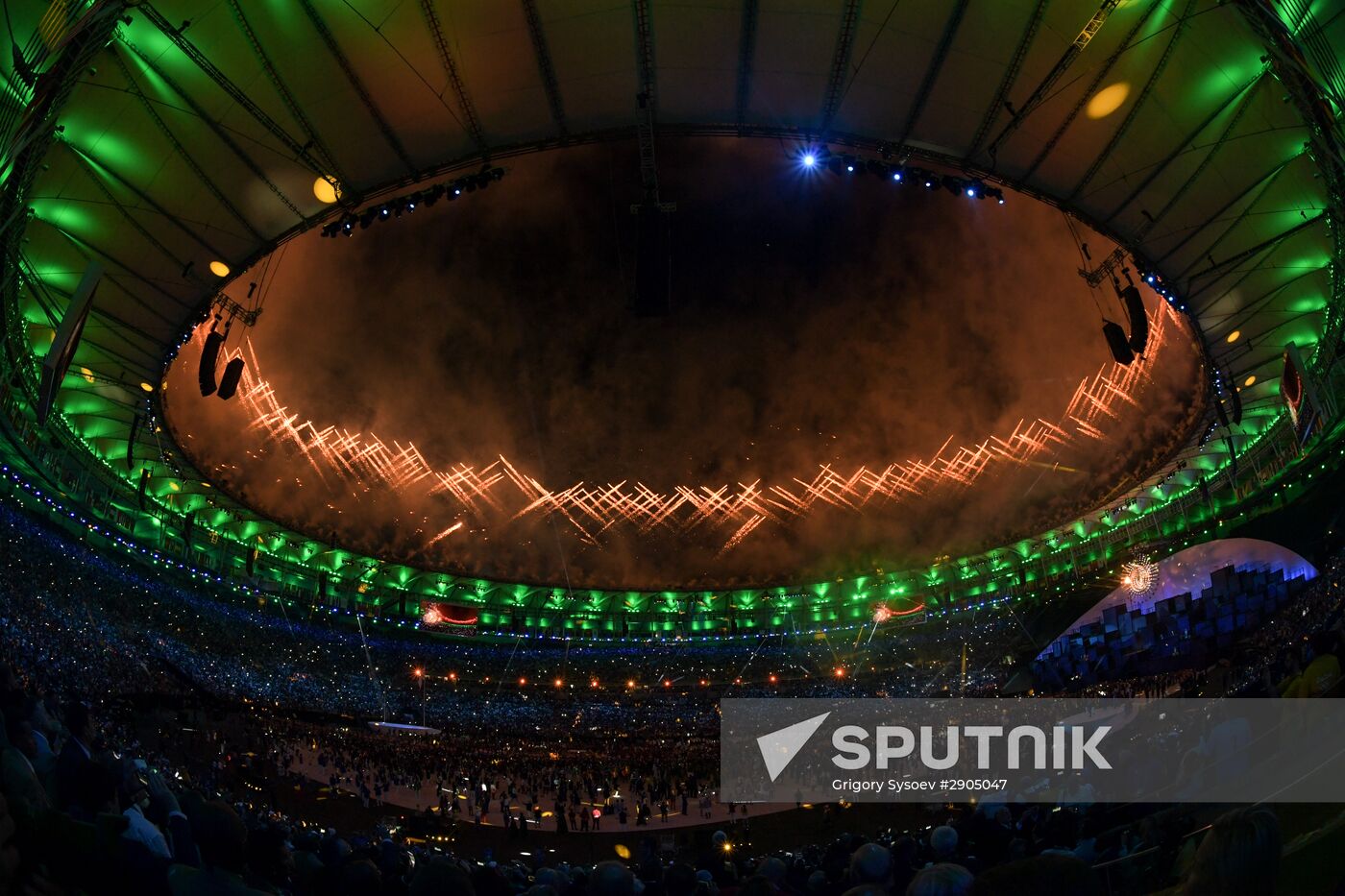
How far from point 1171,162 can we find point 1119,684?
17994 mm

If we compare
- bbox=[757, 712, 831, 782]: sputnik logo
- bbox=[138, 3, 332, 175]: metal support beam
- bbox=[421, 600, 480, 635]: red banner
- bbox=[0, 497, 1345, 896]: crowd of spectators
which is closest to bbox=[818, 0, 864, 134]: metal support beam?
bbox=[138, 3, 332, 175]: metal support beam

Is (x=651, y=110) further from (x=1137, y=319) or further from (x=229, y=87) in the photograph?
(x=1137, y=319)

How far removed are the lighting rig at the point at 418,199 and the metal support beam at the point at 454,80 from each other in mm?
538

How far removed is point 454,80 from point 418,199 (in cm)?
318

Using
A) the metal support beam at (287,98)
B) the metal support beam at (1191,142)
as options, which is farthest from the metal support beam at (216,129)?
the metal support beam at (1191,142)

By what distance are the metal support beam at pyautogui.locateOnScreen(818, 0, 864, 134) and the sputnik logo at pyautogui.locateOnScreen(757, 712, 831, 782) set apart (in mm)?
17584

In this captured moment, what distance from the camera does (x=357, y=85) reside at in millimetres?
18562

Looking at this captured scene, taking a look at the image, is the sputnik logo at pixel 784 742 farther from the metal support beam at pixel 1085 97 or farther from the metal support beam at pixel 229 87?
the metal support beam at pixel 229 87

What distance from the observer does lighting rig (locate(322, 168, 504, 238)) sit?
2062 cm

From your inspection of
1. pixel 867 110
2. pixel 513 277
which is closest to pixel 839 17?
pixel 867 110

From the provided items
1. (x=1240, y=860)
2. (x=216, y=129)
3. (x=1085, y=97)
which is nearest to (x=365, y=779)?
(x=216, y=129)

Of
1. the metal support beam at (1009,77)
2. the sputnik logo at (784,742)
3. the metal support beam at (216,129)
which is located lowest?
the sputnik logo at (784,742)

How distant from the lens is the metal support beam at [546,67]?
17.4m

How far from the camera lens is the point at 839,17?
17609mm
